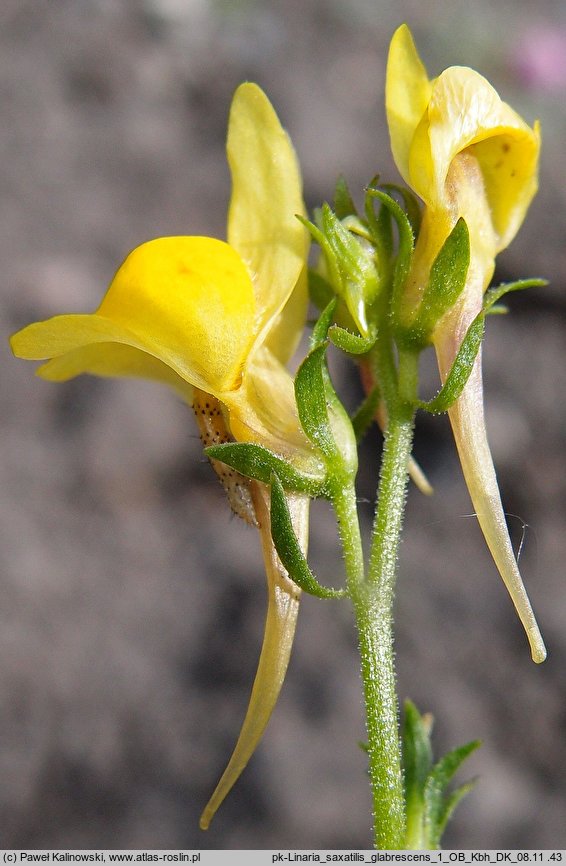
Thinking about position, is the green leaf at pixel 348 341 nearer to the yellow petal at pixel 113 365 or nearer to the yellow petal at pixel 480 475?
the yellow petal at pixel 480 475

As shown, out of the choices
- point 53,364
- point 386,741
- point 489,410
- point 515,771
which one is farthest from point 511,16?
point 386,741

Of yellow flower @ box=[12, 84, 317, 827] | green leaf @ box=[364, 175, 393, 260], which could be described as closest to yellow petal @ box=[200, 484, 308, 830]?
yellow flower @ box=[12, 84, 317, 827]

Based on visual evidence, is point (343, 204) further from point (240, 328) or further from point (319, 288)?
point (240, 328)

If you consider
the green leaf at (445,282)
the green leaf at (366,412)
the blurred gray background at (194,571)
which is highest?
the green leaf at (445,282)

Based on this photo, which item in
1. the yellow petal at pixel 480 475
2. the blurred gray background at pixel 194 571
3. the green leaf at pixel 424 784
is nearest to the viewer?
the yellow petal at pixel 480 475

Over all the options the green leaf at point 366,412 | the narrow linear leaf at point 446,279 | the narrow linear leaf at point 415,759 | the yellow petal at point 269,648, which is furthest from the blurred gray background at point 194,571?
the narrow linear leaf at point 446,279

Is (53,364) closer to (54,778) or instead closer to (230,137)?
(230,137)
